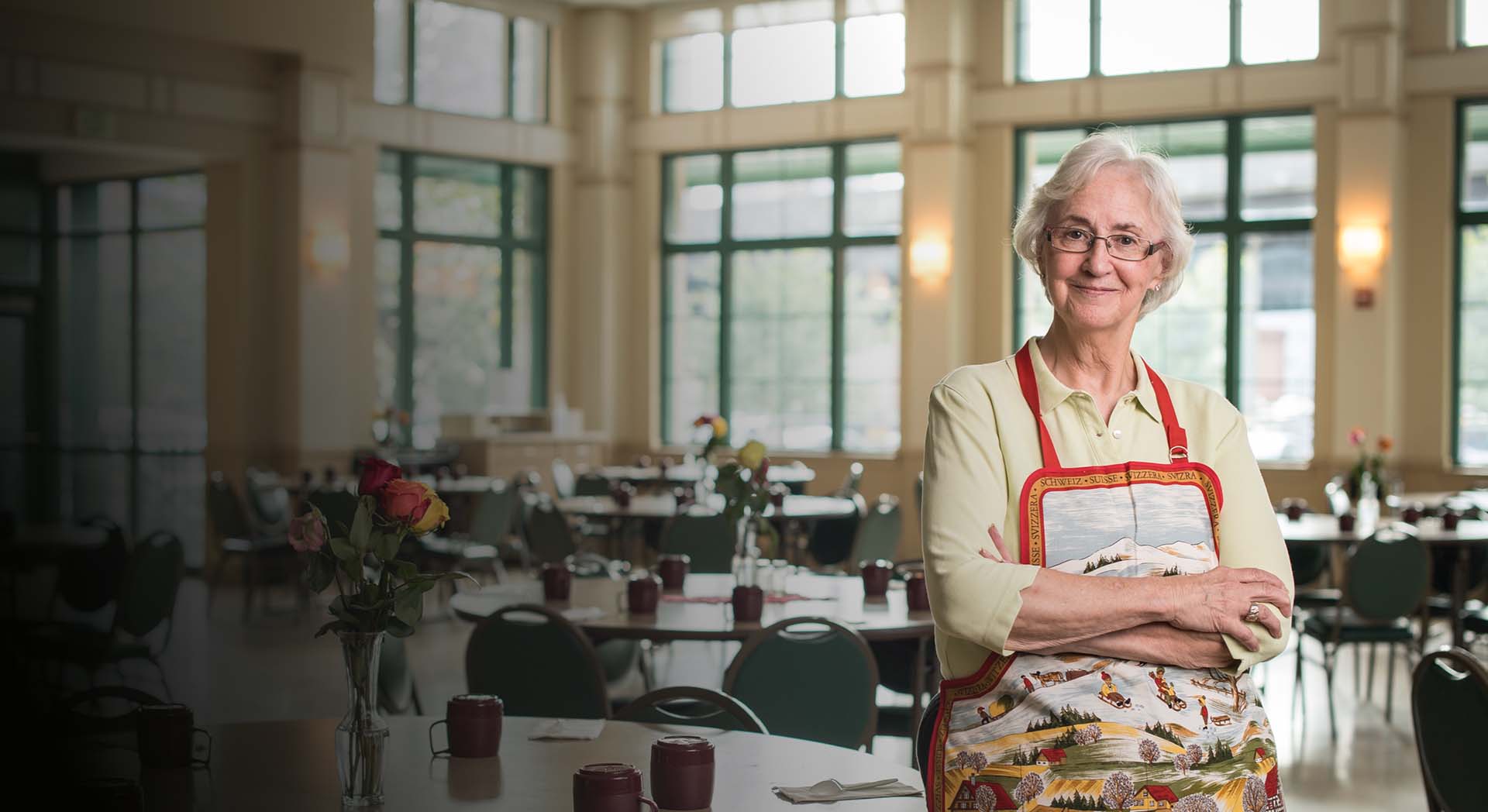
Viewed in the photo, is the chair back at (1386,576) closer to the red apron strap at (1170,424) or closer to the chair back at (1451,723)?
the chair back at (1451,723)

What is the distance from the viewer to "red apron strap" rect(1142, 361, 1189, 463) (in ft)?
6.16

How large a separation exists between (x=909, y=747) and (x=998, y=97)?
7.67 m

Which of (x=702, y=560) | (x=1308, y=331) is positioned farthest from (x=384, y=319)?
(x=1308, y=331)

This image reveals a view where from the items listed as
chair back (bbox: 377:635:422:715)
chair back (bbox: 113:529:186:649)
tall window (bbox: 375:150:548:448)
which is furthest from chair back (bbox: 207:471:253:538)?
chair back (bbox: 377:635:422:715)

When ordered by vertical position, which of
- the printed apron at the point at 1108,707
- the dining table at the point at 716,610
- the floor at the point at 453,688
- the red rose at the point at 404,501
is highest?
the red rose at the point at 404,501

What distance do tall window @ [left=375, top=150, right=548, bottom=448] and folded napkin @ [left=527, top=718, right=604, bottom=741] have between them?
9594 millimetres

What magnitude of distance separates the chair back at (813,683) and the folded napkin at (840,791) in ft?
3.80

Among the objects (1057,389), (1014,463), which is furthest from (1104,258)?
(1014,463)

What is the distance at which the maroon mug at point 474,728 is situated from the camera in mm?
2359

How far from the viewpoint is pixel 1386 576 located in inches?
236

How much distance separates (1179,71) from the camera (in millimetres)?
11398

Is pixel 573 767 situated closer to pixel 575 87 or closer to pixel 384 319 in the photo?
pixel 384 319

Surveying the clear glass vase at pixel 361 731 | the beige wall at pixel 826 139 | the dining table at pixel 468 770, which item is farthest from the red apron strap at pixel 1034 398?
the beige wall at pixel 826 139

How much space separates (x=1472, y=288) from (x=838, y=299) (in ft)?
17.1
